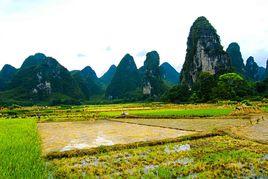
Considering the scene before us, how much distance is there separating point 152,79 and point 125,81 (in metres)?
18.8

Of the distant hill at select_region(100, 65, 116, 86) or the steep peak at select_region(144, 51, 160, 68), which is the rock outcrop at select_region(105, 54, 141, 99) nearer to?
the steep peak at select_region(144, 51, 160, 68)

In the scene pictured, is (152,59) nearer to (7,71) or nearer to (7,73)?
(7,73)

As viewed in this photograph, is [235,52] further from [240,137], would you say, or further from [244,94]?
[240,137]

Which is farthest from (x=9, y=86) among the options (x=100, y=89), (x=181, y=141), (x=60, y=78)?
(x=181, y=141)

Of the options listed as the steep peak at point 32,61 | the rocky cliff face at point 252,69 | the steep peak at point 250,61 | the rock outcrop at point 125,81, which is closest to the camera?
the rocky cliff face at point 252,69

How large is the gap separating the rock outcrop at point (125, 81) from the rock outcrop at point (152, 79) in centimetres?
1122

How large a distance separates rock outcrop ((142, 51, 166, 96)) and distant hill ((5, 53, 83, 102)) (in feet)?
62.4

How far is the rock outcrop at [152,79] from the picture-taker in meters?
75.6

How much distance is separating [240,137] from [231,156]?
307 centimetres

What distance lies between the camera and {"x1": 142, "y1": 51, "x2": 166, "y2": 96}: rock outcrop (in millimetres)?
75562

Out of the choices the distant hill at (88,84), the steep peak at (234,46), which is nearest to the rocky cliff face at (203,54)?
the steep peak at (234,46)

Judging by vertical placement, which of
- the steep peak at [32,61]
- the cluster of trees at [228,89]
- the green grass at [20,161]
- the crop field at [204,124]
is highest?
the steep peak at [32,61]

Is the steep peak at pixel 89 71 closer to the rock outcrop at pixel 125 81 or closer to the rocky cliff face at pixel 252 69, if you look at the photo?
the rock outcrop at pixel 125 81

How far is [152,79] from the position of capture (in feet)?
252
